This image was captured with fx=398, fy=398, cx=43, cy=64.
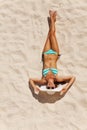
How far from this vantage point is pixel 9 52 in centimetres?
639

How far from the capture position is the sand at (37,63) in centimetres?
574

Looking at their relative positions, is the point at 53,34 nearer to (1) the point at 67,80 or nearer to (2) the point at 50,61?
(2) the point at 50,61

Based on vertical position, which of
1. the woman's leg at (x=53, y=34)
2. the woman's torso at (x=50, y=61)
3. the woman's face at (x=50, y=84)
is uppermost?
the woman's leg at (x=53, y=34)

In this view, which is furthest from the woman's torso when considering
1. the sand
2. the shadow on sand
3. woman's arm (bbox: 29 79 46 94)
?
the shadow on sand

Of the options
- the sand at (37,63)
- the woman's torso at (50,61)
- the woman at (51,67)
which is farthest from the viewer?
the woman's torso at (50,61)

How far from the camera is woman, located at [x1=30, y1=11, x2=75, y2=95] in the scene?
5.85 metres

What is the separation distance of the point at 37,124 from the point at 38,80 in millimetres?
679

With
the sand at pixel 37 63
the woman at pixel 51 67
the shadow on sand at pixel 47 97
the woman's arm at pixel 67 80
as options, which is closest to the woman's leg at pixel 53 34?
A: the woman at pixel 51 67

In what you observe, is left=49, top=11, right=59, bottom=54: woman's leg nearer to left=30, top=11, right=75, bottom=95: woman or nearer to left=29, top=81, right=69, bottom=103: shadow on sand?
left=30, top=11, right=75, bottom=95: woman

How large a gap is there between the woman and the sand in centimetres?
10

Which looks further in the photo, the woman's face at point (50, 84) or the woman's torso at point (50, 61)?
the woman's torso at point (50, 61)

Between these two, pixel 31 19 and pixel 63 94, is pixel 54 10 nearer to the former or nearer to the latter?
pixel 31 19

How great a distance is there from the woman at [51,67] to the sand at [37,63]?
10 centimetres

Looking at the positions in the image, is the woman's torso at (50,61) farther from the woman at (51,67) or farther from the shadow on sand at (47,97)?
the shadow on sand at (47,97)
